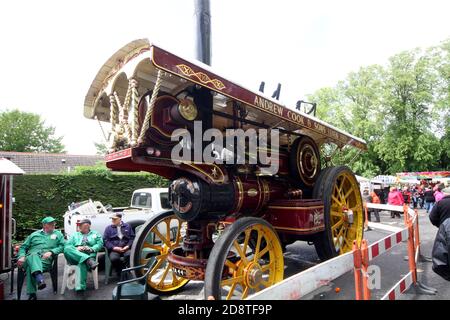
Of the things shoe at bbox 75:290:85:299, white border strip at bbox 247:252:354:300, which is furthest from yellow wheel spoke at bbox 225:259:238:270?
shoe at bbox 75:290:85:299

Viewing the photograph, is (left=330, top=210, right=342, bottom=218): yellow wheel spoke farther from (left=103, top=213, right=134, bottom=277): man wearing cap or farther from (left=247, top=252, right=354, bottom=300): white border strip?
(left=103, top=213, right=134, bottom=277): man wearing cap

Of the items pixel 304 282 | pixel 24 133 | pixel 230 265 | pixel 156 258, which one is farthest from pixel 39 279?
pixel 24 133

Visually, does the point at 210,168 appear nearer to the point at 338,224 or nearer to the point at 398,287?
the point at 398,287

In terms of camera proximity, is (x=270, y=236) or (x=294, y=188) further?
(x=294, y=188)

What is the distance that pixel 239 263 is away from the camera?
302cm

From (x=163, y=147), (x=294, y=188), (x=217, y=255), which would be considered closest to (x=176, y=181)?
(x=163, y=147)

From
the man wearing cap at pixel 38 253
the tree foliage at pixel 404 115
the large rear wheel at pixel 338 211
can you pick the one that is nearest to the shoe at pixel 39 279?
the man wearing cap at pixel 38 253

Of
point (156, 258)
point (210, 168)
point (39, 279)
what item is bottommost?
point (39, 279)

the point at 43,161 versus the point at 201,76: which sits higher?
the point at 43,161

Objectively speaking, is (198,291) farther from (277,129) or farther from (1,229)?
(1,229)

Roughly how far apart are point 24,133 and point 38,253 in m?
40.8

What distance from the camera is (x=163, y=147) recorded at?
9.97 ft

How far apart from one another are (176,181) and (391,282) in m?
3.00

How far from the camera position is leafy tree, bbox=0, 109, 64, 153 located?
3759 cm
